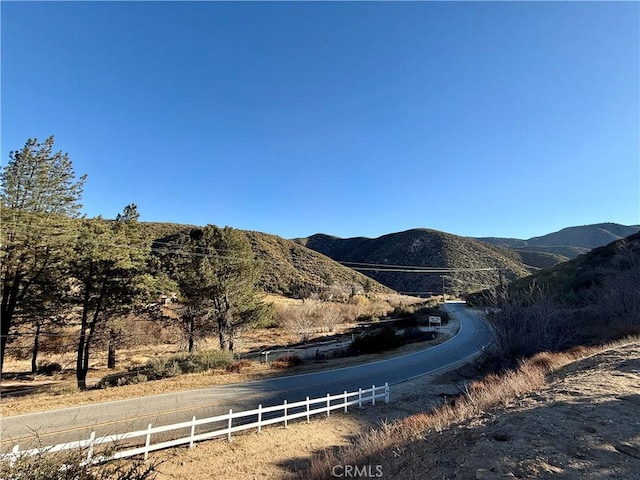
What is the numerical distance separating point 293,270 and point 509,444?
71.5 metres

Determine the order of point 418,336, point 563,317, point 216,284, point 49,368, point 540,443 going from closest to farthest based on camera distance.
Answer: point 540,443
point 563,317
point 49,368
point 216,284
point 418,336

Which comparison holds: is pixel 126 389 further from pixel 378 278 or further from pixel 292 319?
pixel 378 278

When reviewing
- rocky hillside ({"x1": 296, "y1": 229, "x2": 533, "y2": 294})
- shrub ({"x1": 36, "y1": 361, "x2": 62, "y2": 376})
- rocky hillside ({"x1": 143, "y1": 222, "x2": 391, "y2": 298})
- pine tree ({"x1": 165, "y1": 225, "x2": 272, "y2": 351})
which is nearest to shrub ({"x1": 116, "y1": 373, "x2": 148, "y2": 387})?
pine tree ({"x1": 165, "y1": 225, "x2": 272, "y2": 351})

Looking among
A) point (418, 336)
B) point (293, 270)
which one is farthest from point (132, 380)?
point (293, 270)

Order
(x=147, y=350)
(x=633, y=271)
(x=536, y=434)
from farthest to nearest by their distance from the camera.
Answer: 1. (x=147, y=350)
2. (x=633, y=271)
3. (x=536, y=434)

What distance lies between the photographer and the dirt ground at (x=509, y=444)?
5008mm

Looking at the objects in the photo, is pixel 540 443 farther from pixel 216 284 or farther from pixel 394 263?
pixel 394 263

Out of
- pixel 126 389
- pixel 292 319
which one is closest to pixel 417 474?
pixel 126 389

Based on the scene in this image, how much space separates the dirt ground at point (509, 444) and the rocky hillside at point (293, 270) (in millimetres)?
52411

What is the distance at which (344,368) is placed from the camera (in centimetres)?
2208

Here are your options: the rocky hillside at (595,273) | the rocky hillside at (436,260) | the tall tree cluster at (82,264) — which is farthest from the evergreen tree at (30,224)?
the rocky hillside at (436,260)

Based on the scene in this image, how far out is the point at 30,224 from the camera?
20109mm

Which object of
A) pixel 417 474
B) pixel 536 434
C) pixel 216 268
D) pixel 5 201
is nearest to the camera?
pixel 417 474

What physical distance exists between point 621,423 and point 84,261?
88.9 ft
